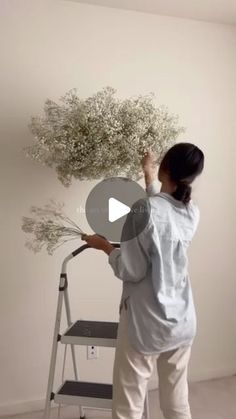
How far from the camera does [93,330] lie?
1835 millimetres

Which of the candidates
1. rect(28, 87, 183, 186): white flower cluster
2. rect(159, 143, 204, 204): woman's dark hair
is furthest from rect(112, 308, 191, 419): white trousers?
rect(28, 87, 183, 186): white flower cluster

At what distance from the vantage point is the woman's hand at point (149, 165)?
1749 mm

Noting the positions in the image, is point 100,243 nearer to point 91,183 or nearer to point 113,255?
point 113,255

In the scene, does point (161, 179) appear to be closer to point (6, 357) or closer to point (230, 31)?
point (6, 357)

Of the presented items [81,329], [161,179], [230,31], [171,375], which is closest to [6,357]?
[81,329]

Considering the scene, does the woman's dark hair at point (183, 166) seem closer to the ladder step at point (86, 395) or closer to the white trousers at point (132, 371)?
the white trousers at point (132, 371)

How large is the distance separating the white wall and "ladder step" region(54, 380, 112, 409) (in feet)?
1.45

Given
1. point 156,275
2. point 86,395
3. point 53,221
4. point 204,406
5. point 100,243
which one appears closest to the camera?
→ point 156,275

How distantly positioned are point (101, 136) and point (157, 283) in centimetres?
63

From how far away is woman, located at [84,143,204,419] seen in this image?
4.65 feet

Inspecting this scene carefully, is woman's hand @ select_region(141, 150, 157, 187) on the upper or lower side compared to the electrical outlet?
upper

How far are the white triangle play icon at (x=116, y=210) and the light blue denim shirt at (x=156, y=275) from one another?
0.18m

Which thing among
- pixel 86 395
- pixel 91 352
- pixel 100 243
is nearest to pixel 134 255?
pixel 100 243
